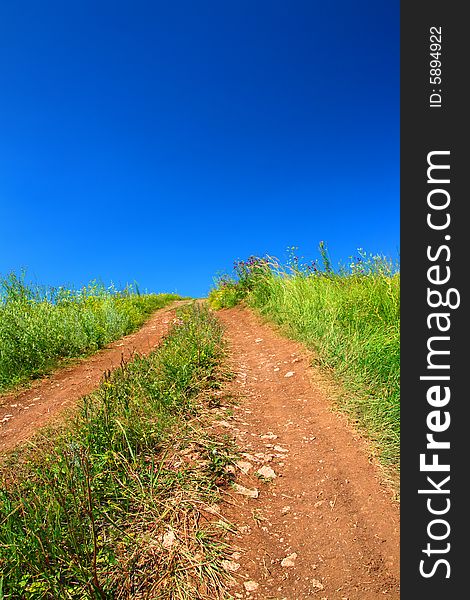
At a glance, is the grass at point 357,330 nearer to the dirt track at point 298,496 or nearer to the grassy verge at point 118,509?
the dirt track at point 298,496

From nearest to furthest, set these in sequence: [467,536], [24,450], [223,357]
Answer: [467,536], [24,450], [223,357]

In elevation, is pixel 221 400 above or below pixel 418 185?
below

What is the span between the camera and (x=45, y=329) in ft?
20.7

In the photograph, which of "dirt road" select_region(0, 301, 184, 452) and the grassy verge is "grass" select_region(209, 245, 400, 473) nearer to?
the grassy verge

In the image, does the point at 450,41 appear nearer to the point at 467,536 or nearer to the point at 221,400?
the point at 467,536

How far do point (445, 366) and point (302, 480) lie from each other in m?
1.41

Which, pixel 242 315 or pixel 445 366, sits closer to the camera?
pixel 445 366

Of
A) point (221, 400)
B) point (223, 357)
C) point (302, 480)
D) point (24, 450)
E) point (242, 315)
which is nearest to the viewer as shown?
point (302, 480)

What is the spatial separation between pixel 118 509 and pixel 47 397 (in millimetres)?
3085

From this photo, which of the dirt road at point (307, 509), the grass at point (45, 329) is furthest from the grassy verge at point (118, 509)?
the grass at point (45, 329)

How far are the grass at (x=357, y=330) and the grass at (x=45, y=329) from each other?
3.59 meters

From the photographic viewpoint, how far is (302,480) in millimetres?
2639

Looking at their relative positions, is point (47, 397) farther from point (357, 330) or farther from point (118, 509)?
point (357, 330)

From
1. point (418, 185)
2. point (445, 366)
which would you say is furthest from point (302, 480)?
point (418, 185)
